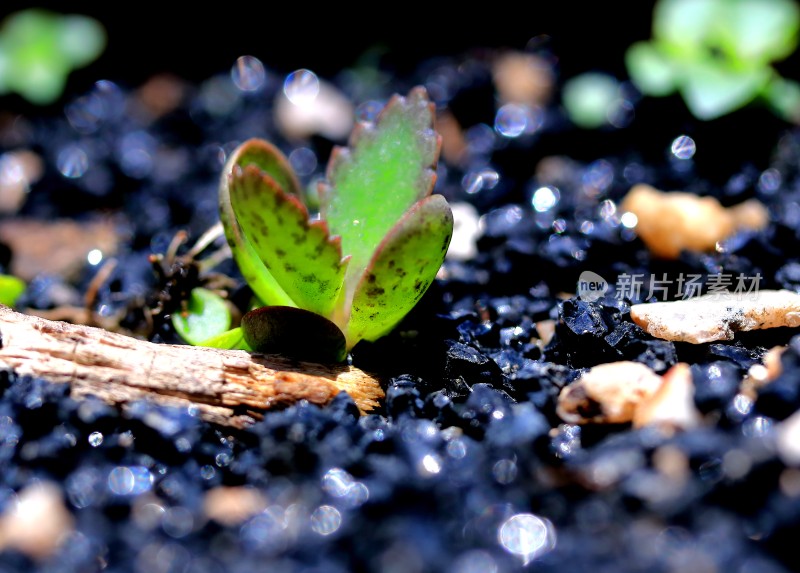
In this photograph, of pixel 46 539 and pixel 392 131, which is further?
pixel 392 131

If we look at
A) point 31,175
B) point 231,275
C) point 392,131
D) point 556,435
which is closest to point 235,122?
point 31,175

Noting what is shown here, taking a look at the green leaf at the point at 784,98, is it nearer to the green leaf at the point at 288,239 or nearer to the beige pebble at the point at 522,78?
the beige pebble at the point at 522,78

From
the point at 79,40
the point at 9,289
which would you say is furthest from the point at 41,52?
the point at 9,289

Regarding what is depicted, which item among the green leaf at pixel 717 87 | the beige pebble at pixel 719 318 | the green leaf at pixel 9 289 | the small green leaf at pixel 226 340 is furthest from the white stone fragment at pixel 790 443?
the green leaf at pixel 9 289

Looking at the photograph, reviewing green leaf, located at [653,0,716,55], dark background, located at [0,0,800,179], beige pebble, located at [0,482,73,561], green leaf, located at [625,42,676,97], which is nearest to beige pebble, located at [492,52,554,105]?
dark background, located at [0,0,800,179]

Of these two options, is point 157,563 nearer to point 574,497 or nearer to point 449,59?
point 574,497
